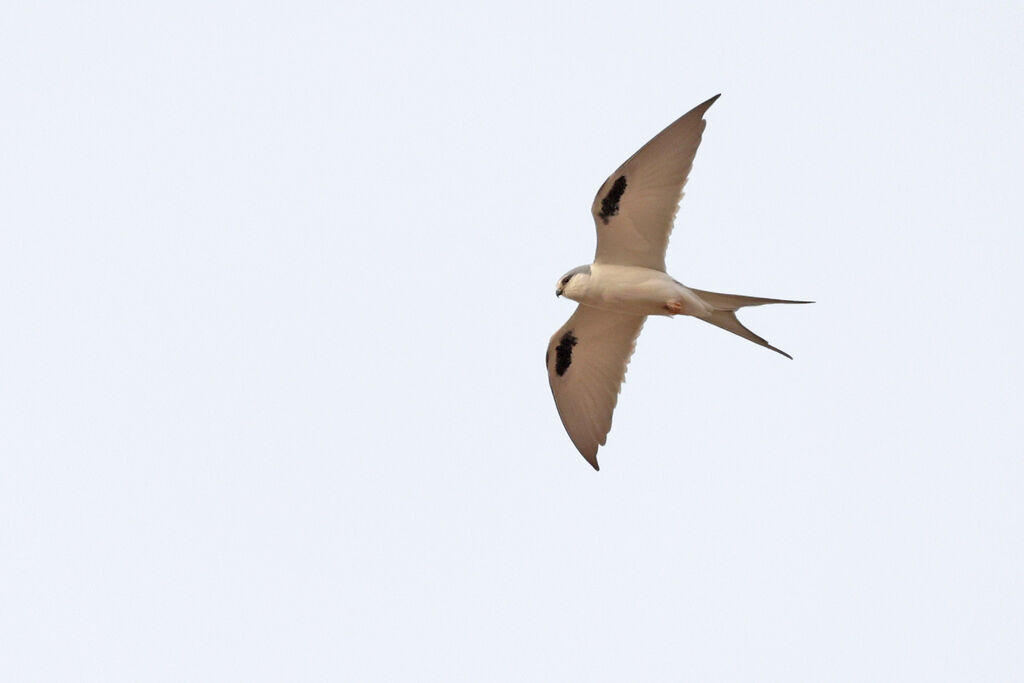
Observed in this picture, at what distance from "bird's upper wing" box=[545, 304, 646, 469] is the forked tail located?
922 millimetres

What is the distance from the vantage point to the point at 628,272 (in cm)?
1125

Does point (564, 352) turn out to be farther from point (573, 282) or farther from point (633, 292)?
point (633, 292)

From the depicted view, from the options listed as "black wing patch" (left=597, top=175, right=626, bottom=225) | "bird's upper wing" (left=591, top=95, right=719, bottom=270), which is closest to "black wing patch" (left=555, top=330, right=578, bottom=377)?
"bird's upper wing" (left=591, top=95, right=719, bottom=270)

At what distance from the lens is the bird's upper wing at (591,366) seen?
1191cm

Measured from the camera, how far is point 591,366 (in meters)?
12.0

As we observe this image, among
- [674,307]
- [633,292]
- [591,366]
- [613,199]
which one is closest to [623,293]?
[633,292]

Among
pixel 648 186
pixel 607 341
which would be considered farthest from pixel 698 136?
pixel 607 341

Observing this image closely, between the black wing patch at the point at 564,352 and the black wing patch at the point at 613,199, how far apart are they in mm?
1306

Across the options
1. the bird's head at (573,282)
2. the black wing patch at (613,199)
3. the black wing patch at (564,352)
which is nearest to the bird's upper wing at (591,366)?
the black wing patch at (564,352)

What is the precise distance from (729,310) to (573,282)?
135 centimetres

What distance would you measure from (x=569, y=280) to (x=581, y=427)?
1420mm

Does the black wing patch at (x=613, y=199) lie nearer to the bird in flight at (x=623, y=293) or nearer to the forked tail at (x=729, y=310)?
the bird in flight at (x=623, y=293)

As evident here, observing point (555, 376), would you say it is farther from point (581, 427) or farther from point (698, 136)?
point (698, 136)

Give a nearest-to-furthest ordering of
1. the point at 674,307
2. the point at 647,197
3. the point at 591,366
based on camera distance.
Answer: the point at 647,197
the point at 674,307
the point at 591,366
